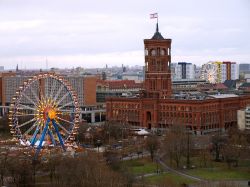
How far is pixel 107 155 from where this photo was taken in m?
52.6

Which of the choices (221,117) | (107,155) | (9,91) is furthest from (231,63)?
(107,155)

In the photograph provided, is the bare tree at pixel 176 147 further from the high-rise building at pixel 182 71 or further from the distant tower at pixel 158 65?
the high-rise building at pixel 182 71

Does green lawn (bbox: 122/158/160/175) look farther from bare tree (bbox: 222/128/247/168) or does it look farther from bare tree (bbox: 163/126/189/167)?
bare tree (bbox: 222/128/247/168)

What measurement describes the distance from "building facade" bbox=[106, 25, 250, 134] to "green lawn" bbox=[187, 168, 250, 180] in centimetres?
2315

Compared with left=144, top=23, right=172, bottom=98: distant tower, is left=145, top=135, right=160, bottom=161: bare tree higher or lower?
lower

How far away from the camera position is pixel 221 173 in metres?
51.1

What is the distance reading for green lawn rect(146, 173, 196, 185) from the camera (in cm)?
4719

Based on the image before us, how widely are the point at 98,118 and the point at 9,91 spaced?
22.0 m

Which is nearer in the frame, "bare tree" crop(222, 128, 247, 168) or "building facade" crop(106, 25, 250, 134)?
"bare tree" crop(222, 128, 247, 168)

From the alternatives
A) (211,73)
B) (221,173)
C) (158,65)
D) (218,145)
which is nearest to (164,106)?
(158,65)

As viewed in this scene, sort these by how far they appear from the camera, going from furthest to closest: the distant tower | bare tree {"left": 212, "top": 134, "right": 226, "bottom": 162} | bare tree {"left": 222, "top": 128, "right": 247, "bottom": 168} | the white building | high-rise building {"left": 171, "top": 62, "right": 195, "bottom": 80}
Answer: high-rise building {"left": 171, "top": 62, "right": 195, "bottom": 80}
the distant tower
the white building
bare tree {"left": 212, "top": 134, "right": 226, "bottom": 162}
bare tree {"left": 222, "top": 128, "right": 247, "bottom": 168}

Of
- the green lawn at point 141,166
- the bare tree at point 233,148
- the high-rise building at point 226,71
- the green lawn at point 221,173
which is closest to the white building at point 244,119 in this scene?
the bare tree at point 233,148

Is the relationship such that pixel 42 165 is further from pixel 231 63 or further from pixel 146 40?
pixel 231 63

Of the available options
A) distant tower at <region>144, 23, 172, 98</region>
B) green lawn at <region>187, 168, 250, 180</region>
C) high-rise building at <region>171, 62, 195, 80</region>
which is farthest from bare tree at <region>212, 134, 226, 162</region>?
high-rise building at <region>171, 62, 195, 80</region>
